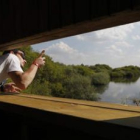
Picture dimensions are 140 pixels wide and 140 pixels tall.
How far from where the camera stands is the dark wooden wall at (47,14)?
1.07 m

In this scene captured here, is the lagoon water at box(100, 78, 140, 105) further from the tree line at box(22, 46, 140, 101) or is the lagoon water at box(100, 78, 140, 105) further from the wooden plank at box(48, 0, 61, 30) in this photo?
the tree line at box(22, 46, 140, 101)

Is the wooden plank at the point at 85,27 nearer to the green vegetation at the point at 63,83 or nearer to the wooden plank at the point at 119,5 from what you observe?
the wooden plank at the point at 119,5

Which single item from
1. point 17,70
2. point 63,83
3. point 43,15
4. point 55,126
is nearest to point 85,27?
point 43,15

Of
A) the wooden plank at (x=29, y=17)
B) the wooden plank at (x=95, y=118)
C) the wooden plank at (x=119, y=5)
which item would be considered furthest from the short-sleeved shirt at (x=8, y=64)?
the wooden plank at (x=119, y=5)

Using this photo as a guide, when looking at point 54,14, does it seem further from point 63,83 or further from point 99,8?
point 63,83

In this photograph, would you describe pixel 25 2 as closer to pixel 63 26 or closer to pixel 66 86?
pixel 63 26

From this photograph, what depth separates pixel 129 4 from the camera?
96 cm

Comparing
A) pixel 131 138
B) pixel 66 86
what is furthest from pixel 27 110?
pixel 66 86

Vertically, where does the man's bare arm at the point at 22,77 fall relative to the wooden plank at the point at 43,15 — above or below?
below

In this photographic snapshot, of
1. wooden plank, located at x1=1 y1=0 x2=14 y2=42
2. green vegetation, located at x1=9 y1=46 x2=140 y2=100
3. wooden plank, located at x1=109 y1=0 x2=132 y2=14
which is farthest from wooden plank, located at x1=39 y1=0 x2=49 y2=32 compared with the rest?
green vegetation, located at x1=9 y1=46 x2=140 y2=100

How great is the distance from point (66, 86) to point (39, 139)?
3197 cm

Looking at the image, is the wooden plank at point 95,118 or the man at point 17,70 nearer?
the wooden plank at point 95,118

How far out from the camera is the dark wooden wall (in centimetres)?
107

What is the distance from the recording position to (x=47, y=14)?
4.87 ft
